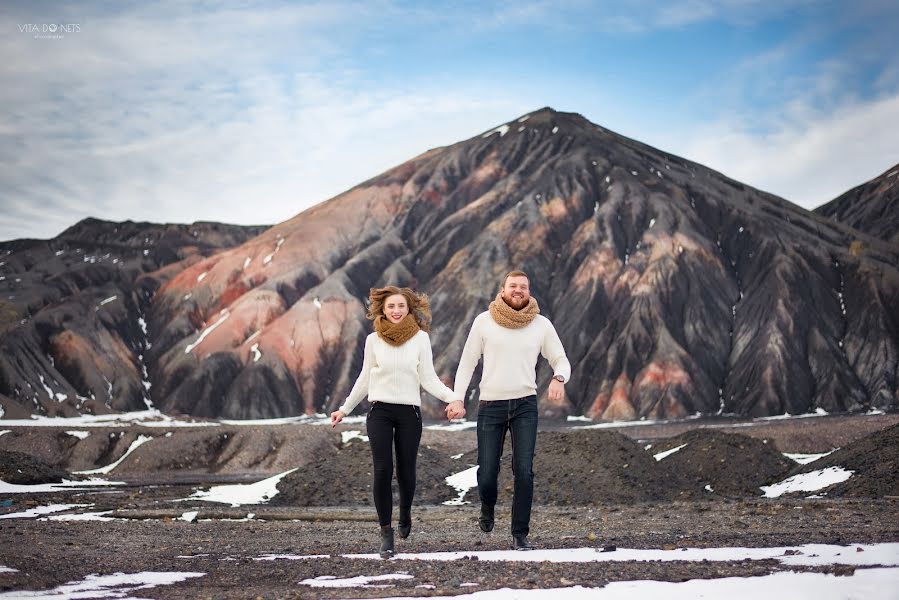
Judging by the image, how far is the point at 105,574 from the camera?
11.1 m

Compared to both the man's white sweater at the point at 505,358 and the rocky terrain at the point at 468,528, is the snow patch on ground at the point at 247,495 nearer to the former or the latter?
the rocky terrain at the point at 468,528

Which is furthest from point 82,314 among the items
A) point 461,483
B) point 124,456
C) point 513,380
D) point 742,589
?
point 742,589

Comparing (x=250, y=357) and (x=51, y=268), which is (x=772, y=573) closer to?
(x=250, y=357)

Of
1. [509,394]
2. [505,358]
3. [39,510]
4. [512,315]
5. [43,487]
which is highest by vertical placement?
[512,315]

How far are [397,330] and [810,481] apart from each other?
20759mm

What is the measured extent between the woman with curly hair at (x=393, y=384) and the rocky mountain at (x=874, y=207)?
137m

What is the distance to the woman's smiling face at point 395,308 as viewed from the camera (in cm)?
1200

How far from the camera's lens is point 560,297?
118 m

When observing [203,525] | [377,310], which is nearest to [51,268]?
[203,525]

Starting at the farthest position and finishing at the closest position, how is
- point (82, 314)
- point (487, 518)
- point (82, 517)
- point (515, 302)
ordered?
point (82, 314), point (82, 517), point (487, 518), point (515, 302)

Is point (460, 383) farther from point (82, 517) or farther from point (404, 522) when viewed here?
point (82, 517)

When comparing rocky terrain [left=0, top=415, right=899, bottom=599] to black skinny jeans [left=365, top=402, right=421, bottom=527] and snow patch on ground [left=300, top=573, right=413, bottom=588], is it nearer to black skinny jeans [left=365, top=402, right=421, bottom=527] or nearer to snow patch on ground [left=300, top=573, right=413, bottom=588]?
snow patch on ground [left=300, top=573, right=413, bottom=588]

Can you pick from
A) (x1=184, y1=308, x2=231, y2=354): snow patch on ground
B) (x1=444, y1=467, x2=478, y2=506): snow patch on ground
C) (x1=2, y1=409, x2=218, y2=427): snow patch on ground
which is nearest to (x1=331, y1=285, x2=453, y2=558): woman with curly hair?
(x1=444, y1=467, x2=478, y2=506): snow patch on ground

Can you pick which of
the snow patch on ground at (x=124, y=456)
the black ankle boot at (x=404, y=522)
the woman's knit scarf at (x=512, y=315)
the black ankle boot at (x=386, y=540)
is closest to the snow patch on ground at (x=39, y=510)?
the black ankle boot at (x=404, y=522)
